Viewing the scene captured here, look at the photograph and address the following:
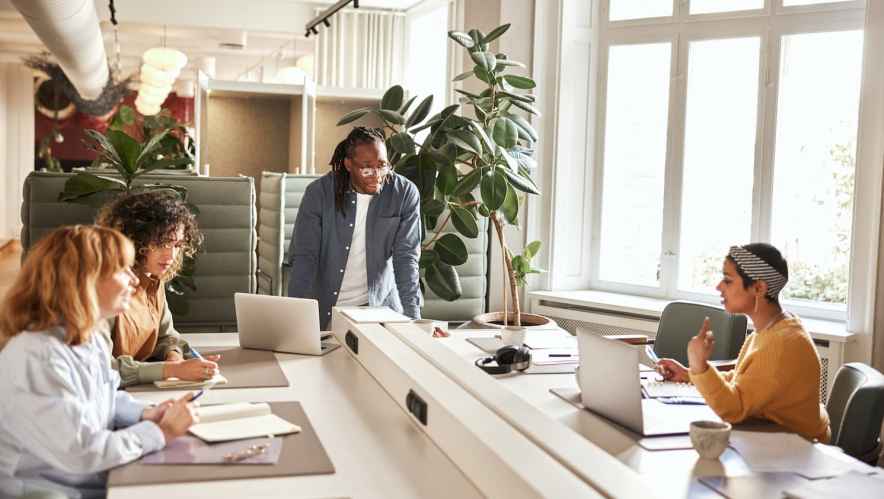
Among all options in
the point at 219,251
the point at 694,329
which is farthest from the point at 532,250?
the point at 694,329

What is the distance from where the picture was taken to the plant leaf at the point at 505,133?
15.5 ft

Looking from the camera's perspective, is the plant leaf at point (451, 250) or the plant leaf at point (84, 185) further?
the plant leaf at point (451, 250)

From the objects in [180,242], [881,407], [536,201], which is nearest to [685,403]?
[881,407]

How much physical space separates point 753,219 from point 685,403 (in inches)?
127

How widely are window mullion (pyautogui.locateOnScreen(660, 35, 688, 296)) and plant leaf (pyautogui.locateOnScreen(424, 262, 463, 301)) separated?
160 cm

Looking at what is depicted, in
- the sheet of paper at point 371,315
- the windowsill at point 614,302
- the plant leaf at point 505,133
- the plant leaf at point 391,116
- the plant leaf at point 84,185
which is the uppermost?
the plant leaf at point 391,116

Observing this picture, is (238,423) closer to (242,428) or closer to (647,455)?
(242,428)

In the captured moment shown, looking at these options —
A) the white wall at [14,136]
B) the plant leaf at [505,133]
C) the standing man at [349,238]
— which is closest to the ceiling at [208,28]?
the white wall at [14,136]

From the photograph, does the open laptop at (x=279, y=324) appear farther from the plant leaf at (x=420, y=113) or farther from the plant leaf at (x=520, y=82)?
the plant leaf at (x=520, y=82)

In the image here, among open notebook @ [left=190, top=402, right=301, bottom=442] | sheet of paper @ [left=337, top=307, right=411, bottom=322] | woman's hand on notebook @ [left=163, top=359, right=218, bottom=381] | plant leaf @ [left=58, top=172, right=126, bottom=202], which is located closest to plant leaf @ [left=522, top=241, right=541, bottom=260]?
sheet of paper @ [left=337, top=307, right=411, bottom=322]

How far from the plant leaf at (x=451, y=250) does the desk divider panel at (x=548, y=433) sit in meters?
2.47

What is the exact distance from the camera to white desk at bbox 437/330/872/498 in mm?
1842

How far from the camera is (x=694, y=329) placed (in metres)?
3.40

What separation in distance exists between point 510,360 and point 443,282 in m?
2.19
